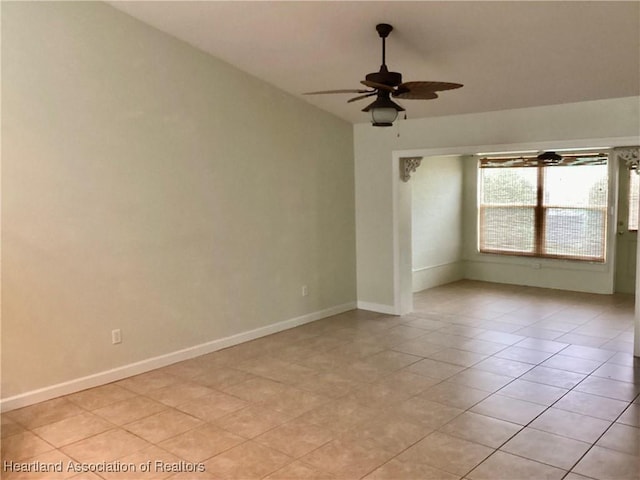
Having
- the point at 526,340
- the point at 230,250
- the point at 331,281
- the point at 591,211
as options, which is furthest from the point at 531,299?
the point at 230,250

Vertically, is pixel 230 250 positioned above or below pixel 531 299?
above

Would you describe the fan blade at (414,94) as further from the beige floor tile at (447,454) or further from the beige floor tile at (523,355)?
the beige floor tile at (523,355)

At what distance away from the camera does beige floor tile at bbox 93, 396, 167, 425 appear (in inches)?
148

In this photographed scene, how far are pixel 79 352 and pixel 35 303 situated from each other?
552 millimetres

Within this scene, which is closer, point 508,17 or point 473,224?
point 508,17

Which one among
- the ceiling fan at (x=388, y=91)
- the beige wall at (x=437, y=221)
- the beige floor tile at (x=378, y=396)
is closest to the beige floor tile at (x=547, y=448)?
the beige floor tile at (x=378, y=396)

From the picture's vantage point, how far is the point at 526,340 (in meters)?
5.51

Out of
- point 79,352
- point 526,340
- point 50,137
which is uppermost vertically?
point 50,137

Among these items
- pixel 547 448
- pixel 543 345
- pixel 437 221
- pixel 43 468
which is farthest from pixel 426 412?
pixel 437 221

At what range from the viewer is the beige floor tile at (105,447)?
322cm

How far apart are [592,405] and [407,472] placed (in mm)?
1740

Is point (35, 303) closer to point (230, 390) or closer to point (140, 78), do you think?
point (230, 390)

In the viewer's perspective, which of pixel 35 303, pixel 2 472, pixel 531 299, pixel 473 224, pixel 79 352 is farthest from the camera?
pixel 473 224

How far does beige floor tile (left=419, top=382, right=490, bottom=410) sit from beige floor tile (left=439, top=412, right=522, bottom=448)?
0.20 meters
